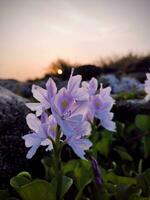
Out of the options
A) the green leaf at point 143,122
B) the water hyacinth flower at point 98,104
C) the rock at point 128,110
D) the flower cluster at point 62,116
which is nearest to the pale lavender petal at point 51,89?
the flower cluster at point 62,116

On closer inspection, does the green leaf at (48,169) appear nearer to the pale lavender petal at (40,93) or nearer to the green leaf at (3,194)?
the green leaf at (3,194)

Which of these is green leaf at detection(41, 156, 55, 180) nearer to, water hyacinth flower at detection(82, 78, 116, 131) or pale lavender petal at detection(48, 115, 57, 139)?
water hyacinth flower at detection(82, 78, 116, 131)

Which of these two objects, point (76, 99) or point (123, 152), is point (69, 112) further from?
point (123, 152)

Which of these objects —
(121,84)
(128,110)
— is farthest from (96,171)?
(121,84)

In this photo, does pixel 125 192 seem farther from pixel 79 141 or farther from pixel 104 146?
pixel 104 146

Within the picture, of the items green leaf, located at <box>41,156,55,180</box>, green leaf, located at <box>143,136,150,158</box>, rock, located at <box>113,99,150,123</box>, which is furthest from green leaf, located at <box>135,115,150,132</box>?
green leaf, located at <box>41,156,55,180</box>

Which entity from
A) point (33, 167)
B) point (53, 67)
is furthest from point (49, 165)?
point (53, 67)
